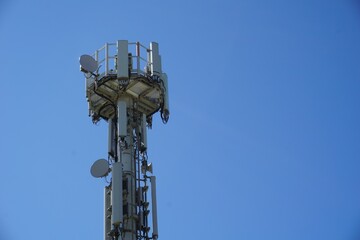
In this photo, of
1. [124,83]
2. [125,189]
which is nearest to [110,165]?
[125,189]

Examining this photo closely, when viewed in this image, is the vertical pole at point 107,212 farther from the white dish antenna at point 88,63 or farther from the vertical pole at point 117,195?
the white dish antenna at point 88,63

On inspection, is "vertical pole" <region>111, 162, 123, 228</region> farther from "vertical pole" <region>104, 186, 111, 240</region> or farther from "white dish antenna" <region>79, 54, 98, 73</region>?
"white dish antenna" <region>79, 54, 98, 73</region>

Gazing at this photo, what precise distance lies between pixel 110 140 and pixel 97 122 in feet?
7.41

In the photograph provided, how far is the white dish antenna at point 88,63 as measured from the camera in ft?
135

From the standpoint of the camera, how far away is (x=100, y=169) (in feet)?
130

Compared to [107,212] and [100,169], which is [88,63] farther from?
[107,212]

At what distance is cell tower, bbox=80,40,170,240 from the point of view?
38844 mm

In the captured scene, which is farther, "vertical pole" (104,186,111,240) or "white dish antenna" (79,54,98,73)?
"white dish antenna" (79,54,98,73)

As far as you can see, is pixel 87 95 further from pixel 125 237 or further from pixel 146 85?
pixel 125 237

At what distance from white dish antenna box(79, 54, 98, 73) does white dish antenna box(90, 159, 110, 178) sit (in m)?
4.45

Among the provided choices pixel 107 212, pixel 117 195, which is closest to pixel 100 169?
pixel 117 195

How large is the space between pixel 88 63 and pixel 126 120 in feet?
10.4

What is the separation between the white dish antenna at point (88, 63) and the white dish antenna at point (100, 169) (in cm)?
445

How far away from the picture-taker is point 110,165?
40.0 m
